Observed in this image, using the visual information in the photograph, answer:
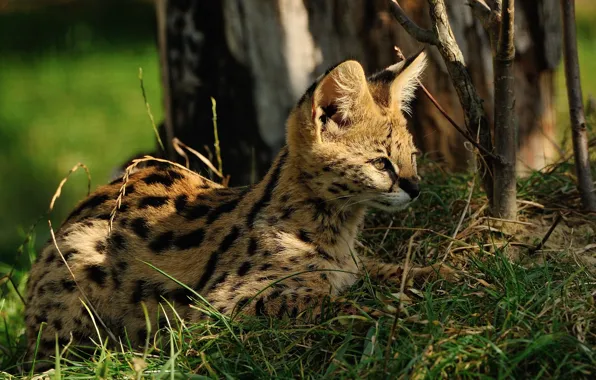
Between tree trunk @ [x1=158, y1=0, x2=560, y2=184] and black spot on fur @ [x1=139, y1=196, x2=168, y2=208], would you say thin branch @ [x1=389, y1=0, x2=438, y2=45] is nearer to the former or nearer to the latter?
tree trunk @ [x1=158, y1=0, x2=560, y2=184]

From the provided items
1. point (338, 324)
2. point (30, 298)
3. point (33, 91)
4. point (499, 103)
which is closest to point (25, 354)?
point (30, 298)

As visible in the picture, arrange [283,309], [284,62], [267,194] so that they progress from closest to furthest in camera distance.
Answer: [283,309] → [267,194] → [284,62]

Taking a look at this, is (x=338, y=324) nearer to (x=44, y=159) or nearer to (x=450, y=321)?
(x=450, y=321)

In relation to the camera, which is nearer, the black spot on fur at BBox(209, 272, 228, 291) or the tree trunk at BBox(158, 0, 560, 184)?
the black spot on fur at BBox(209, 272, 228, 291)

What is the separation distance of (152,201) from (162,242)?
258 mm

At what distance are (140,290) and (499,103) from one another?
1.97 meters

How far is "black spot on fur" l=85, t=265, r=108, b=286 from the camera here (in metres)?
4.77

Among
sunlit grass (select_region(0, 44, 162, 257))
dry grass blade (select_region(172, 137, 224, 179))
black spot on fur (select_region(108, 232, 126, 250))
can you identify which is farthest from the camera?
sunlit grass (select_region(0, 44, 162, 257))

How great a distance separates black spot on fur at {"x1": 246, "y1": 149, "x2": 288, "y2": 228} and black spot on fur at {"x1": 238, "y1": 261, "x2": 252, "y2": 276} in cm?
20

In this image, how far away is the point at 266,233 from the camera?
4.55 metres

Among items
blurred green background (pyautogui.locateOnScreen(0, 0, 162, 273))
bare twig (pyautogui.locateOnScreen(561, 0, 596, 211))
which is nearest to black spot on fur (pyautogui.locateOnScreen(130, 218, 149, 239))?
bare twig (pyautogui.locateOnScreen(561, 0, 596, 211))

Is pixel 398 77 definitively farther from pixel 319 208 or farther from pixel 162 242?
pixel 162 242

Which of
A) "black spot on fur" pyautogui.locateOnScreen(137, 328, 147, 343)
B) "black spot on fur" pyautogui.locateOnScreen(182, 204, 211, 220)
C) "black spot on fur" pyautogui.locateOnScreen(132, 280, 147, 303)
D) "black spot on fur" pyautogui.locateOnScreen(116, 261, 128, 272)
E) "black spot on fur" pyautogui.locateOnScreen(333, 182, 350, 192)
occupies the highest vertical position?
"black spot on fur" pyautogui.locateOnScreen(333, 182, 350, 192)

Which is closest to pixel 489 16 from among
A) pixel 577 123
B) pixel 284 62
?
pixel 577 123
